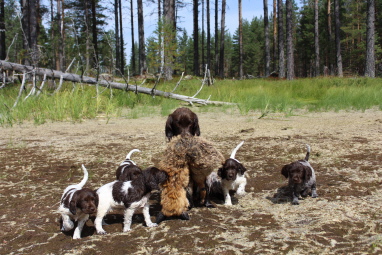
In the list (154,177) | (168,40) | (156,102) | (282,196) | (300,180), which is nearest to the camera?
(154,177)

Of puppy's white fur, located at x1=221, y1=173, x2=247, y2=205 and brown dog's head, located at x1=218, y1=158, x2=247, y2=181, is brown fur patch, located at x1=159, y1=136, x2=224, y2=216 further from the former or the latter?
puppy's white fur, located at x1=221, y1=173, x2=247, y2=205

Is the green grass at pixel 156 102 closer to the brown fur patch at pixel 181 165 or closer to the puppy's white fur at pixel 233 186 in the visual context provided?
the puppy's white fur at pixel 233 186

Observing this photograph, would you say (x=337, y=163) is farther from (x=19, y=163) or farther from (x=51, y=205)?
(x=19, y=163)

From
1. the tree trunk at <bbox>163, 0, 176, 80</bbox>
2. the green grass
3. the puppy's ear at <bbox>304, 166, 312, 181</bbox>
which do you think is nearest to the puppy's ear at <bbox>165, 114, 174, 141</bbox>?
the puppy's ear at <bbox>304, 166, 312, 181</bbox>

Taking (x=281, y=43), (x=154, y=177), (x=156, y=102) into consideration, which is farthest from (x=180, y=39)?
(x=154, y=177)

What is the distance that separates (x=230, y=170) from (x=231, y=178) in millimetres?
92

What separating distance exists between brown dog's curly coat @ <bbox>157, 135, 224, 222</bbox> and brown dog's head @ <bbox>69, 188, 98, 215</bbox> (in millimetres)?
670

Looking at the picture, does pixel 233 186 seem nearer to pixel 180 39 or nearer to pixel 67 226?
→ pixel 67 226

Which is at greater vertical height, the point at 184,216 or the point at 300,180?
the point at 300,180

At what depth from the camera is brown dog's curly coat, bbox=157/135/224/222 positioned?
11.3 ft

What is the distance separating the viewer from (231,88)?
15023 millimetres

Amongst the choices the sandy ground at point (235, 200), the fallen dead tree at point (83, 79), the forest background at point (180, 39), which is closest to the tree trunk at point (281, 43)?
the forest background at point (180, 39)

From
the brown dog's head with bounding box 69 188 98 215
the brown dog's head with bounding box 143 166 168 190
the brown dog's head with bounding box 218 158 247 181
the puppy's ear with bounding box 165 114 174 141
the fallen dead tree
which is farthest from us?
the fallen dead tree

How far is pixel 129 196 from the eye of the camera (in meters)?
3.35
